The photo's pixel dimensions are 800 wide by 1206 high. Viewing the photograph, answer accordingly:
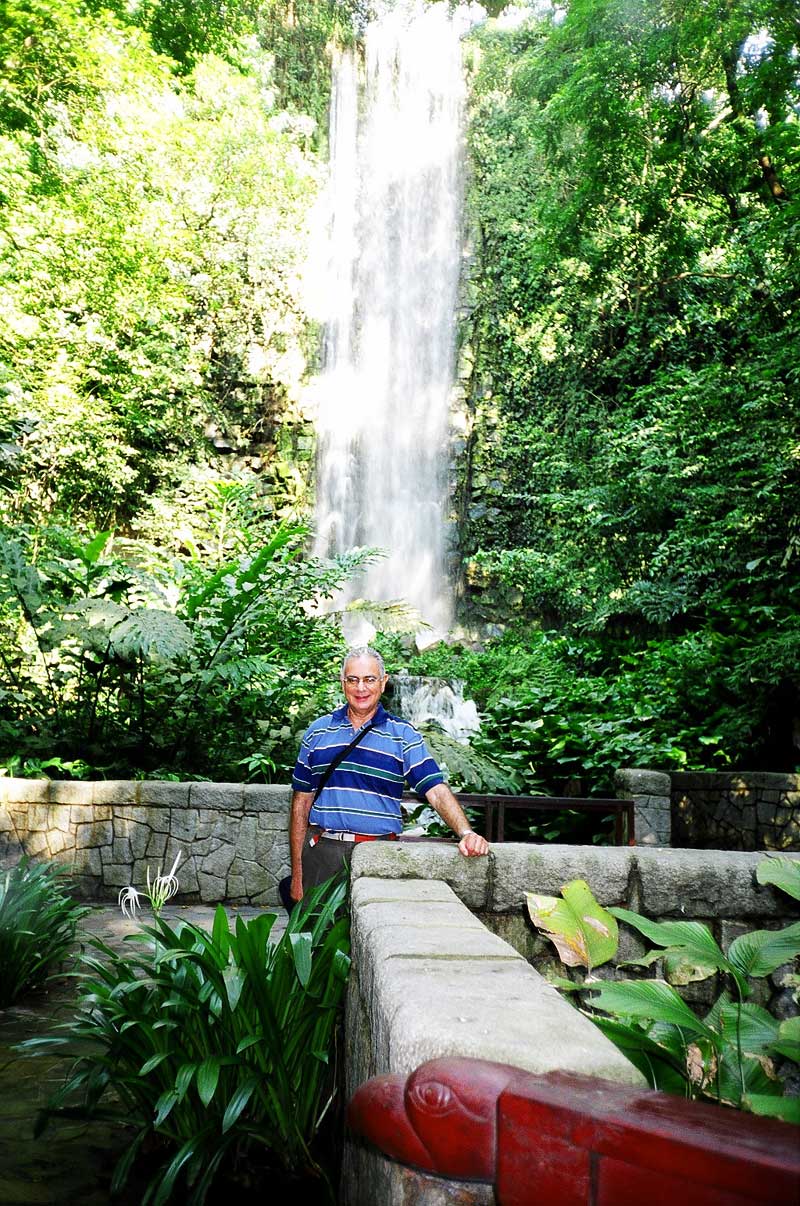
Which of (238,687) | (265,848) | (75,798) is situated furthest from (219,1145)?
(238,687)

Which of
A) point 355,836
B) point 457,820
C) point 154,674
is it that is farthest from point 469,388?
point 457,820

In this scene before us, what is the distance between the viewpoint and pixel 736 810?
7832 millimetres

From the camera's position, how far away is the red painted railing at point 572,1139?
2.48ft

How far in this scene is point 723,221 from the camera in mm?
11250

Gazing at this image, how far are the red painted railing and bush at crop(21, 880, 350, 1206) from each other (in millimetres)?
1848

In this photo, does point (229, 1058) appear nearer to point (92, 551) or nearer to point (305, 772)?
point (305, 772)

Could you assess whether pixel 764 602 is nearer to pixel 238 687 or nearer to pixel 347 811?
pixel 238 687

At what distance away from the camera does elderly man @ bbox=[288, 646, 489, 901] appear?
11.4 feet

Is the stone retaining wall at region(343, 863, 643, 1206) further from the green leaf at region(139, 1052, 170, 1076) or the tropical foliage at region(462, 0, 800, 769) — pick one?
the tropical foliage at region(462, 0, 800, 769)

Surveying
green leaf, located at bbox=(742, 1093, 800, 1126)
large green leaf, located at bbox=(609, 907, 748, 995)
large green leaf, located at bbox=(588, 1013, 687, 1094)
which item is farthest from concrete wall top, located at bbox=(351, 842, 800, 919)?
green leaf, located at bbox=(742, 1093, 800, 1126)

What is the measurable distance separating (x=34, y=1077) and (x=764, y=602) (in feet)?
28.6

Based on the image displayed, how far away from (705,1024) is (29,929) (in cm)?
373

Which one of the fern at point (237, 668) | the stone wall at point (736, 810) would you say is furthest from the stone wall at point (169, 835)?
the stone wall at point (736, 810)

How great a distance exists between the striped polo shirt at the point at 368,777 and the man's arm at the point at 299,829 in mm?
39
